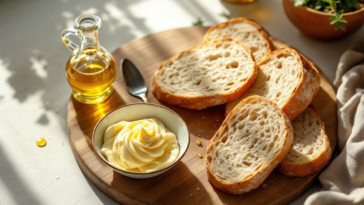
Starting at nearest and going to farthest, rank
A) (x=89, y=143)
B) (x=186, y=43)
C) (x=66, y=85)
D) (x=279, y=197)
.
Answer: (x=279, y=197) → (x=89, y=143) → (x=66, y=85) → (x=186, y=43)

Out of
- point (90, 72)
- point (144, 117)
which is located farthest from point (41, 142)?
point (144, 117)

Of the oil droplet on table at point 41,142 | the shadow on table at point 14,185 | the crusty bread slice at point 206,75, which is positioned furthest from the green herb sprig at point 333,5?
the shadow on table at point 14,185

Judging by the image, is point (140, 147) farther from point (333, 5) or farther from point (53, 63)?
point (333, 5)

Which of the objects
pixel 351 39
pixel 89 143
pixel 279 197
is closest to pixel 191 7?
pixel 351 39

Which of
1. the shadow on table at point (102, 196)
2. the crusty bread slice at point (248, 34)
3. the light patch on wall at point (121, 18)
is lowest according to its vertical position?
the shadow on table at point (102, 196)

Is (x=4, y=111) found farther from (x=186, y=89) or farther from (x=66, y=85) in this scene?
(x=186, y=89)

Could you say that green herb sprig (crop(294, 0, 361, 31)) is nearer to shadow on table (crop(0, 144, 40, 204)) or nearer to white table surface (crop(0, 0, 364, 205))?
white table surface (crop(0, 0, 364, 205))

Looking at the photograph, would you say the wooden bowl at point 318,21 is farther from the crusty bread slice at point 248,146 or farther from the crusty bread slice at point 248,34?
the crusty bread slice at point 248,146
